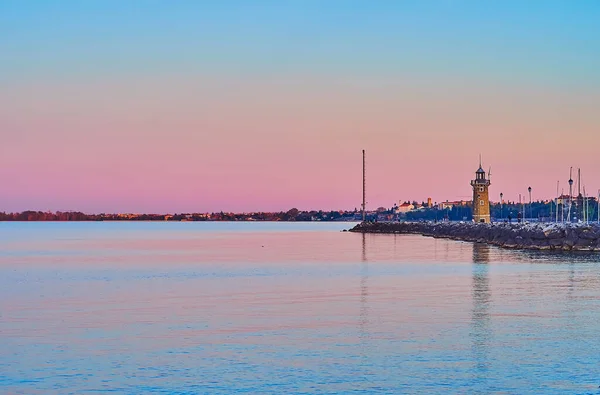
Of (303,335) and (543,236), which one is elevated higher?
(543,236)

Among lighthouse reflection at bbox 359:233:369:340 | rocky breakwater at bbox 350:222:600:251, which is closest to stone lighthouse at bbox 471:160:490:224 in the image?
rocky breakwater at bbox 350:222:600:251

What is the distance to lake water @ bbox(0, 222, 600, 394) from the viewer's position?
14.4 metres

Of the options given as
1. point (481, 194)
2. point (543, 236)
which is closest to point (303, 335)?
point (543, 236)

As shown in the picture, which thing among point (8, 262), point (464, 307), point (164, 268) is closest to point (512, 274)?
point (464, 307)

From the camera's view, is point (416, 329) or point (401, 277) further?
point (401, 277)

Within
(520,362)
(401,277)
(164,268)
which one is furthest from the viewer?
(164,268)

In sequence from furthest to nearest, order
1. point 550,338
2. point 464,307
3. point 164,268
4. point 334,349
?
point 164,268, point 464,307, point 550,338, point 334,349

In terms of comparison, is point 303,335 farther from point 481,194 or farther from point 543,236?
point 481,194

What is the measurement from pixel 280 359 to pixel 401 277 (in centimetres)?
2101

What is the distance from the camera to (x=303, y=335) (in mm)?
19062

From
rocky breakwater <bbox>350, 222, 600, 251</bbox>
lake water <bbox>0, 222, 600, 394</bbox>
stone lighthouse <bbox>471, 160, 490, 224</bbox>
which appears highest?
stone lighthouse <bbox>471, 160, 490, 224</bbox>

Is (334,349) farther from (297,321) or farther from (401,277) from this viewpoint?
(401,277)

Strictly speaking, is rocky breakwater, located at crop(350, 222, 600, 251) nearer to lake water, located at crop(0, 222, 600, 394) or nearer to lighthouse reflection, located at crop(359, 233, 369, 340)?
lighthouse reflection, located at crop(359, 233, 369, 340)

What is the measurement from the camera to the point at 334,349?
17.3 meters
